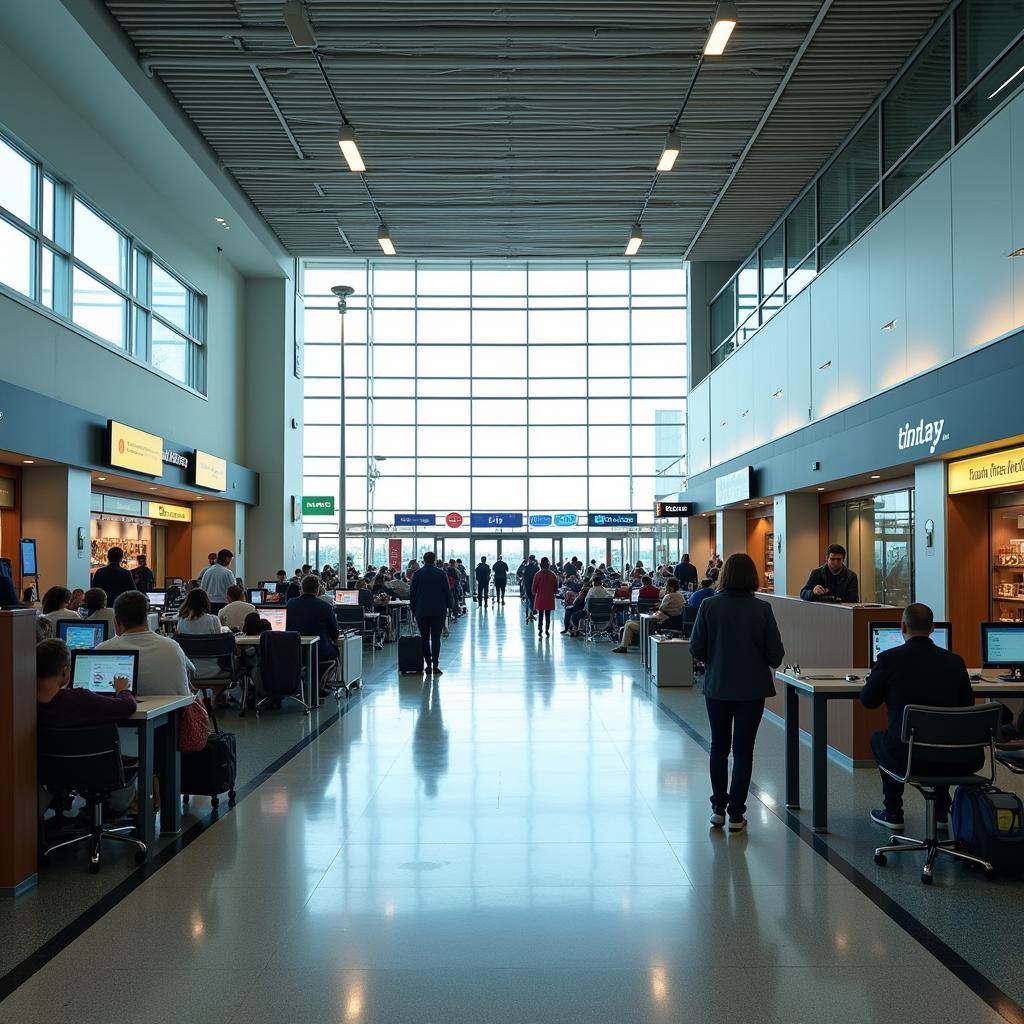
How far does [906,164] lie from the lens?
1261cm

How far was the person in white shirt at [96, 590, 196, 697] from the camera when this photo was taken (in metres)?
5.76

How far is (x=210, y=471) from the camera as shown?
1966 centimetres

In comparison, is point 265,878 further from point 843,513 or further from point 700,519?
point 700,519

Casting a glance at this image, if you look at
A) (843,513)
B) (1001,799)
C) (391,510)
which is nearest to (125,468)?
(843,513)

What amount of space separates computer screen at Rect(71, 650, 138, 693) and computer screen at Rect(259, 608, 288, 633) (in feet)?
16.6

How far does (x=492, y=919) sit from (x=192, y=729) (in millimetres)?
2428

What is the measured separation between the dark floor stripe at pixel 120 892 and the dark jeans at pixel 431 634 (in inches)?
219

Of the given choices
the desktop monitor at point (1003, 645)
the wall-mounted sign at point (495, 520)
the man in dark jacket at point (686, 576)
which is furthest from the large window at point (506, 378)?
the desktop monitor at point (1003, 645)

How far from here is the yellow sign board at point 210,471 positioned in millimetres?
19000

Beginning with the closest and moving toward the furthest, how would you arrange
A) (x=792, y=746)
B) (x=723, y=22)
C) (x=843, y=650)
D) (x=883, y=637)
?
(x=792, y=746) → (x=883, y=637) → (x=843, y=650) → (x=723, y=22)

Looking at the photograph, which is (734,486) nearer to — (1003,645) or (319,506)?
(319,506)

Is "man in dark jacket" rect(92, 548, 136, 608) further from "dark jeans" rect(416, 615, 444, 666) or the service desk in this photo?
the service desk

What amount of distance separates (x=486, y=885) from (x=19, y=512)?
36.6ft

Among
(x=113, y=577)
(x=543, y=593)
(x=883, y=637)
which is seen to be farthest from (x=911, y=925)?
(x=543, y=593)
